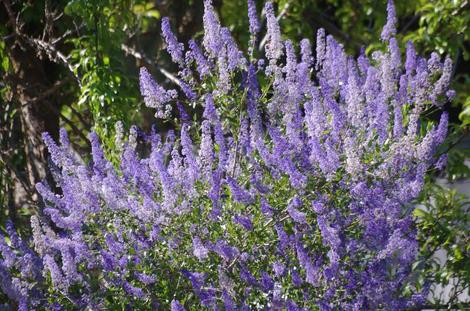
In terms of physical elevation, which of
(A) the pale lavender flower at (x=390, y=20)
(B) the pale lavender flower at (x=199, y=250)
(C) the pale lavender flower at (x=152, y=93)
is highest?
(A) the pale lavender flower at (x=390, y=20)

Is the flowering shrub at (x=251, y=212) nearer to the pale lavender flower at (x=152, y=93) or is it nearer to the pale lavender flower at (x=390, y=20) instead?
the pale lavender flower at (x=152, y=93)

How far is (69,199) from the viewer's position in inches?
124

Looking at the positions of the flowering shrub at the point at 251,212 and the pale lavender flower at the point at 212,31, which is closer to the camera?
the flowering shrub at the point at 251,212

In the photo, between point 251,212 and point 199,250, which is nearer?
point 199,250

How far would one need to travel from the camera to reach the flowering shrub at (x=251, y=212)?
3010 mm

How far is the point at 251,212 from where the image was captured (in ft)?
10.5

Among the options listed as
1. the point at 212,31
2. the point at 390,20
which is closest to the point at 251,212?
the point at 212,31

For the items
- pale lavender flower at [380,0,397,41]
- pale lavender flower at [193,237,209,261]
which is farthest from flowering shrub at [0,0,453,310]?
pale lavender flower at [380,0,397,41]

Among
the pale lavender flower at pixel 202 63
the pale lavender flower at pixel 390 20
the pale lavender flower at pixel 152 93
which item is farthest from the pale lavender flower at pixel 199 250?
the pale lavender flower at pixel 390 20

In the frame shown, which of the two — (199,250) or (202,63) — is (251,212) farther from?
(202,63)

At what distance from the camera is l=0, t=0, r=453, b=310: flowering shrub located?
3.01 meters

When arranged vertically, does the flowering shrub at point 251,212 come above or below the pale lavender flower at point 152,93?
below

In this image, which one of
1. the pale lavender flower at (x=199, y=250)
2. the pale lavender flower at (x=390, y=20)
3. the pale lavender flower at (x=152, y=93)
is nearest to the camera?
A: the pale lavender flower at (x=199, y=250)

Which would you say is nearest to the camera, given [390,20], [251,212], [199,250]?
[199,250]
